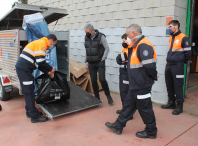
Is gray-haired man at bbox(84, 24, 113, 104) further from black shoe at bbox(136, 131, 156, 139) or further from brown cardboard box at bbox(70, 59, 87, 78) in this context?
black shoe at bbox(136, 131, 156, 139)

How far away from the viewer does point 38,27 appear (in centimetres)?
494

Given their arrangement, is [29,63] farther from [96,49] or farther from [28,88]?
[96,49]

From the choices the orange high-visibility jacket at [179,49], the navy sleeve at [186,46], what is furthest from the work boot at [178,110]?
the navy sleeve at [186,46]

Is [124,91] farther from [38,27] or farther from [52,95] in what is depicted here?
[38,27]

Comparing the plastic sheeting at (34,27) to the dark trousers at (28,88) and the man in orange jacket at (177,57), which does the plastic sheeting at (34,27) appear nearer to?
the dark trousers at (28,88)

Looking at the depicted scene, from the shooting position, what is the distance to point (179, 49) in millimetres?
4332

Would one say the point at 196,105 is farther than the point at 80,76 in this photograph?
No

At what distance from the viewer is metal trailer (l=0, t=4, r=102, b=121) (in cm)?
452

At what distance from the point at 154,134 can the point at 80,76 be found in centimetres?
341

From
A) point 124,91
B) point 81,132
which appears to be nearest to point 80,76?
point 124,91

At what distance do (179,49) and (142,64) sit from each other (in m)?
1.70

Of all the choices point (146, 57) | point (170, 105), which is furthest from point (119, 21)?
point (146, 57)

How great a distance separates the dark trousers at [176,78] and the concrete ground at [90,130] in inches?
19.0

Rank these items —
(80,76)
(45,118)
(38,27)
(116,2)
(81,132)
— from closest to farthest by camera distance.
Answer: (81,132) < (45,118) < (38,27) < (116,2) < (80,76)
